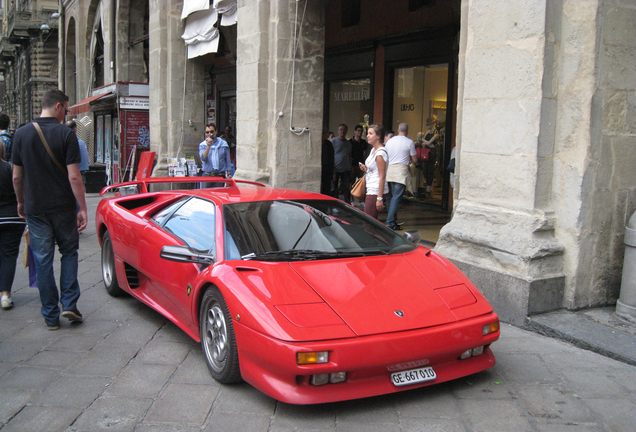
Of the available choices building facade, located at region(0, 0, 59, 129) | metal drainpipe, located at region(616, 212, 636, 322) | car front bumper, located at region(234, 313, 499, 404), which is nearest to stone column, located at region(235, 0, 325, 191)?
metal drainpipe, located at region(616, 212, 636, 322)

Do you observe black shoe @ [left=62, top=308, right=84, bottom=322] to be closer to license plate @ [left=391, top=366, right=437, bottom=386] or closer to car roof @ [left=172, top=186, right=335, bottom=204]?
car roof @ [left=172, top=186, right=335, bottom=204]

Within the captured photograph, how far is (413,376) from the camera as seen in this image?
11.3ft

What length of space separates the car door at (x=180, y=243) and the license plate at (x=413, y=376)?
4.90ft

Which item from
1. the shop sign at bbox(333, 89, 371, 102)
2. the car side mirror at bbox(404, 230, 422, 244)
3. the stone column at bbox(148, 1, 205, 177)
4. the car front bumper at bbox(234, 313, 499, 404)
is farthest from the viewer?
the shop sign at bbox(333, 89, 371, 102)

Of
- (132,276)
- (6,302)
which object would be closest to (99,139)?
(6,302)

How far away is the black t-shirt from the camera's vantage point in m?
4.79

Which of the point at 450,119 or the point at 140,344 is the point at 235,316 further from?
the point at 450,119

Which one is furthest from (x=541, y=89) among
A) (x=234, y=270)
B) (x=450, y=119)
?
(x=450, y=119)

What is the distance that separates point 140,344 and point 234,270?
51.8 inches

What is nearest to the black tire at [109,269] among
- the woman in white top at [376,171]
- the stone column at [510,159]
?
the stone column at [510,159]

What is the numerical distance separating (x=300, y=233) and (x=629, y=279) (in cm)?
286

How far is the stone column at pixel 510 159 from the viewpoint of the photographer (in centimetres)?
504

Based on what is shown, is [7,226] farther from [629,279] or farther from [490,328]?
[629,279]

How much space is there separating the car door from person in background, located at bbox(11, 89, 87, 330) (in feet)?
2.15
